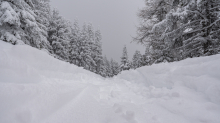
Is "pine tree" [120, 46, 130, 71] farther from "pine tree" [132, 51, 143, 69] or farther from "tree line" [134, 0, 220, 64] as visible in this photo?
"tree line" [134, 0, 220, 64]

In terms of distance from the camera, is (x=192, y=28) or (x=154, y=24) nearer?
(x=192, y=28)

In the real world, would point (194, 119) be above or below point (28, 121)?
above

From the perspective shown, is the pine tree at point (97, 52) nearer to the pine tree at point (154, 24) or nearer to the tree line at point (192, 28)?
the pine tree at point (154, 24)

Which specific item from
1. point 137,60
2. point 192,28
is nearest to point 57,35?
point 192,28

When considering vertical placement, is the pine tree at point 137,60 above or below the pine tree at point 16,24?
above

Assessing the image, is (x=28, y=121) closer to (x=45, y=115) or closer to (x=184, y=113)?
(x=45, y=115)

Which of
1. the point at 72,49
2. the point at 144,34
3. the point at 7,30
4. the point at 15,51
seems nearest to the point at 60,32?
the point at 72,49

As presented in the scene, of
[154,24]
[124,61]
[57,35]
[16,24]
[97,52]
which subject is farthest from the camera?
[97,52]

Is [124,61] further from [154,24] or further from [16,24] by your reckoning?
[16,24]

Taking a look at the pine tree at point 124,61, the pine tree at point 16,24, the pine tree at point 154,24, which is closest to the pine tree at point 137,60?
the pine tree at point 124,61

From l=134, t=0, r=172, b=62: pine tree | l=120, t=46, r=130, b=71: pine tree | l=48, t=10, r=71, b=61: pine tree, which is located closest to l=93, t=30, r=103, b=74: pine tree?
l=120, t=46, r=130, b=71: pine tree

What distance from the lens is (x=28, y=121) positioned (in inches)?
42.4

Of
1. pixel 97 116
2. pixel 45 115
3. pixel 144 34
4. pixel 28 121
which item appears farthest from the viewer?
pixel 144 34

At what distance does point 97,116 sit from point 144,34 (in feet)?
28.7
